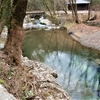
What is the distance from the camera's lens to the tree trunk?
9883 millimetres

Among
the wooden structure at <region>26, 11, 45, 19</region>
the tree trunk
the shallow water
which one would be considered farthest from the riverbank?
the wooden structure at <region>26, 11, 45, 19</region>

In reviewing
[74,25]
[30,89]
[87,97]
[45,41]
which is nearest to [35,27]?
[74,25]

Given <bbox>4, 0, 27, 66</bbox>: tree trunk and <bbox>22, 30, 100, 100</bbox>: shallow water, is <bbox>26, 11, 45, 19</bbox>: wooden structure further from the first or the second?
<bbox>4, 0, 27, 66</bbox>: tree trunk

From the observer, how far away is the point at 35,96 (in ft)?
29.5

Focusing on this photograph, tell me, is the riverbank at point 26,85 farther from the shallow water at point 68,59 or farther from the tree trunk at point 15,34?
the shallow water at point 68,59

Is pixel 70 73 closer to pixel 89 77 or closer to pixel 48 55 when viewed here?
pixel 89 77

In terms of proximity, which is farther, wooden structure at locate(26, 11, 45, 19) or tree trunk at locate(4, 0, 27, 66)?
wooden structure at locate(26, 11, 45, 19)

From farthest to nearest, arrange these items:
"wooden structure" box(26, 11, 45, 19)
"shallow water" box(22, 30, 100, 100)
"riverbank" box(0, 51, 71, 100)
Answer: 1. "wooden structure" box(26, 11, 45, 19)
2. "shallow water" box(22, 30, 100, 100)
3. "riverbank" box(0, 51, 71, 100)

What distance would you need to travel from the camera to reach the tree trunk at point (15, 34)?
32.4 feet

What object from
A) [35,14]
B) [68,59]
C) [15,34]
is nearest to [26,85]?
[15,34]

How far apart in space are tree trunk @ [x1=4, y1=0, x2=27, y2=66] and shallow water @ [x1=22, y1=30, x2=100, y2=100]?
3712 mm

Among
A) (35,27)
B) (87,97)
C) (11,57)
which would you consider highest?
(11,57)

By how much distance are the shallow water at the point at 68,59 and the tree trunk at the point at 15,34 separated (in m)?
3.71

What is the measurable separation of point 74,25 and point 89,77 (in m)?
20.3
